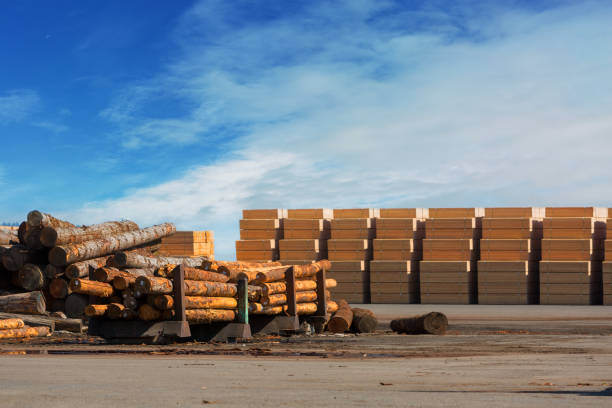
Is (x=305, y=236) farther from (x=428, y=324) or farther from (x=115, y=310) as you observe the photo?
(x=115, y=310)

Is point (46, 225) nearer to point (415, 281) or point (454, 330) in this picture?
point (454, 330)

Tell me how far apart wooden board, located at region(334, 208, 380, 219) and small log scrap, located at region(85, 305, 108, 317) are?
1562 centimetres

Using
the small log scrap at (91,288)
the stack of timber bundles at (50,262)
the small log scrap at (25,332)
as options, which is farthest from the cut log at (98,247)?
the small log scrap at (91,288)

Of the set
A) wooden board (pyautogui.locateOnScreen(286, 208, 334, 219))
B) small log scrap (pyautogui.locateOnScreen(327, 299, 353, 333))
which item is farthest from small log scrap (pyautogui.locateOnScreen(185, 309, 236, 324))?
wooden board (pyautogui.locateOnScreen(286, 208, 334, 219))

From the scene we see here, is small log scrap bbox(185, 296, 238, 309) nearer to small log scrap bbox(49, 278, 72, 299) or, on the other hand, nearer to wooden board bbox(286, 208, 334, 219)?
small log scrap bbox(49, 278, 72, 299)

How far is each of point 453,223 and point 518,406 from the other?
20.9 meters

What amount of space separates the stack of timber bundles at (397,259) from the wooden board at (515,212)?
7.97 feet

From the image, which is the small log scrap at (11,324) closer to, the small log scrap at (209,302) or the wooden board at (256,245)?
the small log scrap at (209,302)

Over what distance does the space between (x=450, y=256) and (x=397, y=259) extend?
182 centimetres

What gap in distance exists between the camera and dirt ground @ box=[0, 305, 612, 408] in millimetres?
5750

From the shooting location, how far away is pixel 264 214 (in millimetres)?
27578

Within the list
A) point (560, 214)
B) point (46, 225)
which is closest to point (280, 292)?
point (46, 225)

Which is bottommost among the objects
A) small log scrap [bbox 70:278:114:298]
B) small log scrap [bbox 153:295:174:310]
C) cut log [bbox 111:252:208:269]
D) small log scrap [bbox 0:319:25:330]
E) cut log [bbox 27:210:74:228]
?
small log scrap [bbox 0:319:25:330]

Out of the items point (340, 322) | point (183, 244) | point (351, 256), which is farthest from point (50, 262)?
point (183, 244)
